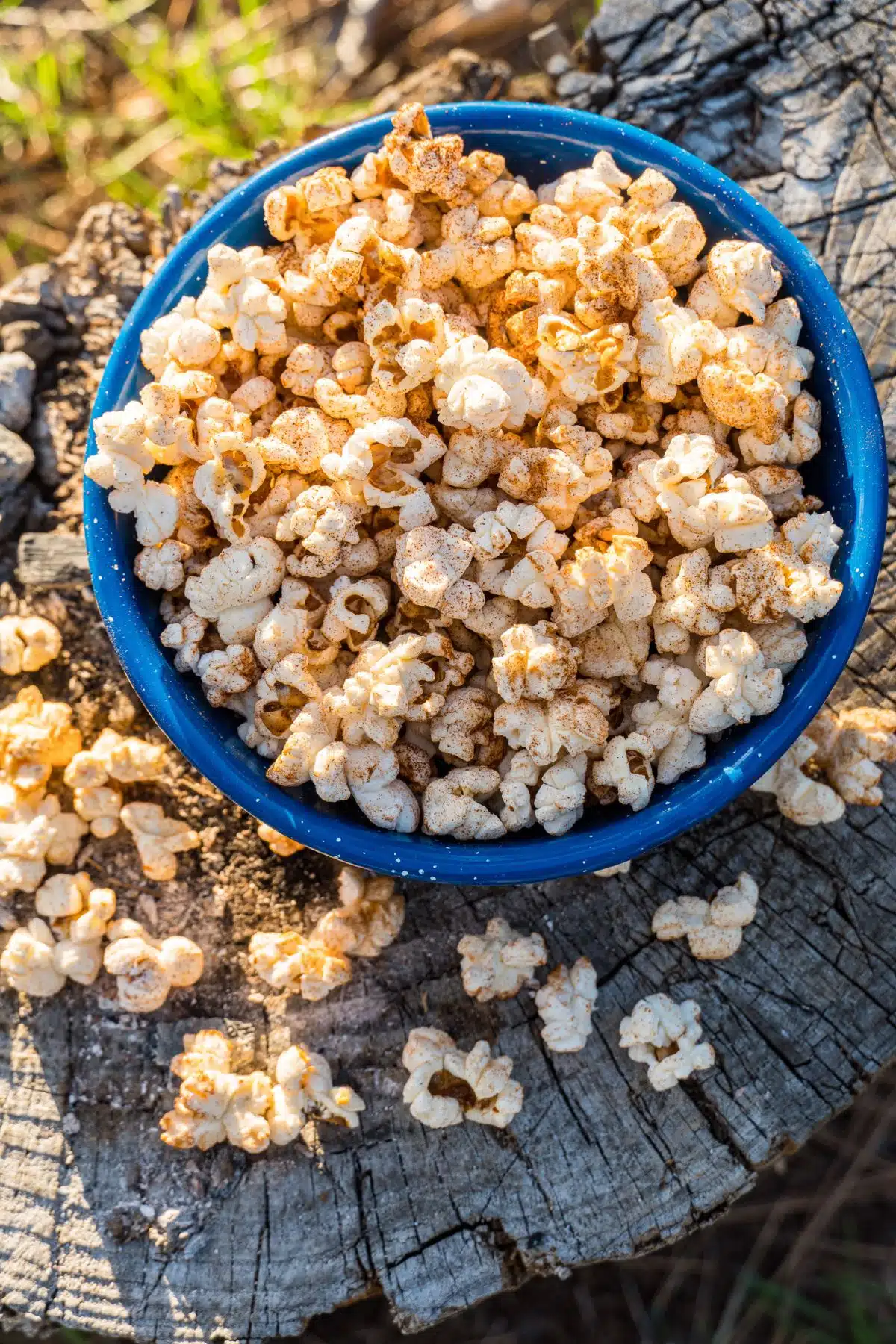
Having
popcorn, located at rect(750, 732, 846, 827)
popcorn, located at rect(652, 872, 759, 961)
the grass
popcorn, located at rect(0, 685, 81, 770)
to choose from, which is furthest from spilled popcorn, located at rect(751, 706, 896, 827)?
the grass

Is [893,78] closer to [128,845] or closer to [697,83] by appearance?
[697,83]

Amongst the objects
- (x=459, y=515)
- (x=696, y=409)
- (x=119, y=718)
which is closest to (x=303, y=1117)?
(x=119, y=718)

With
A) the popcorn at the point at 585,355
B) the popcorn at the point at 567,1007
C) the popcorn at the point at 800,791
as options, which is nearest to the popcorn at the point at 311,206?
the popcorn at the point at 585,355

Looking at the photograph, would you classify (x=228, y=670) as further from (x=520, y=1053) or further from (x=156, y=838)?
(x=520, y=1053)

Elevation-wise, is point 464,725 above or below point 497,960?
above

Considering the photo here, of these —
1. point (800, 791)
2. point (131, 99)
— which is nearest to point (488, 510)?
point (800, 791)

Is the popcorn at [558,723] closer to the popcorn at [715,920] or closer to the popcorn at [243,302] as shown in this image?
the popcorn at [715,920]

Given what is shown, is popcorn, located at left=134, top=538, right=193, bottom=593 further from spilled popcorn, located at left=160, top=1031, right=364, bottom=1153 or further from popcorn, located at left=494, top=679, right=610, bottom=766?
spilled popcorn, located at left=160, top=1031, right=364, bottom=1153
